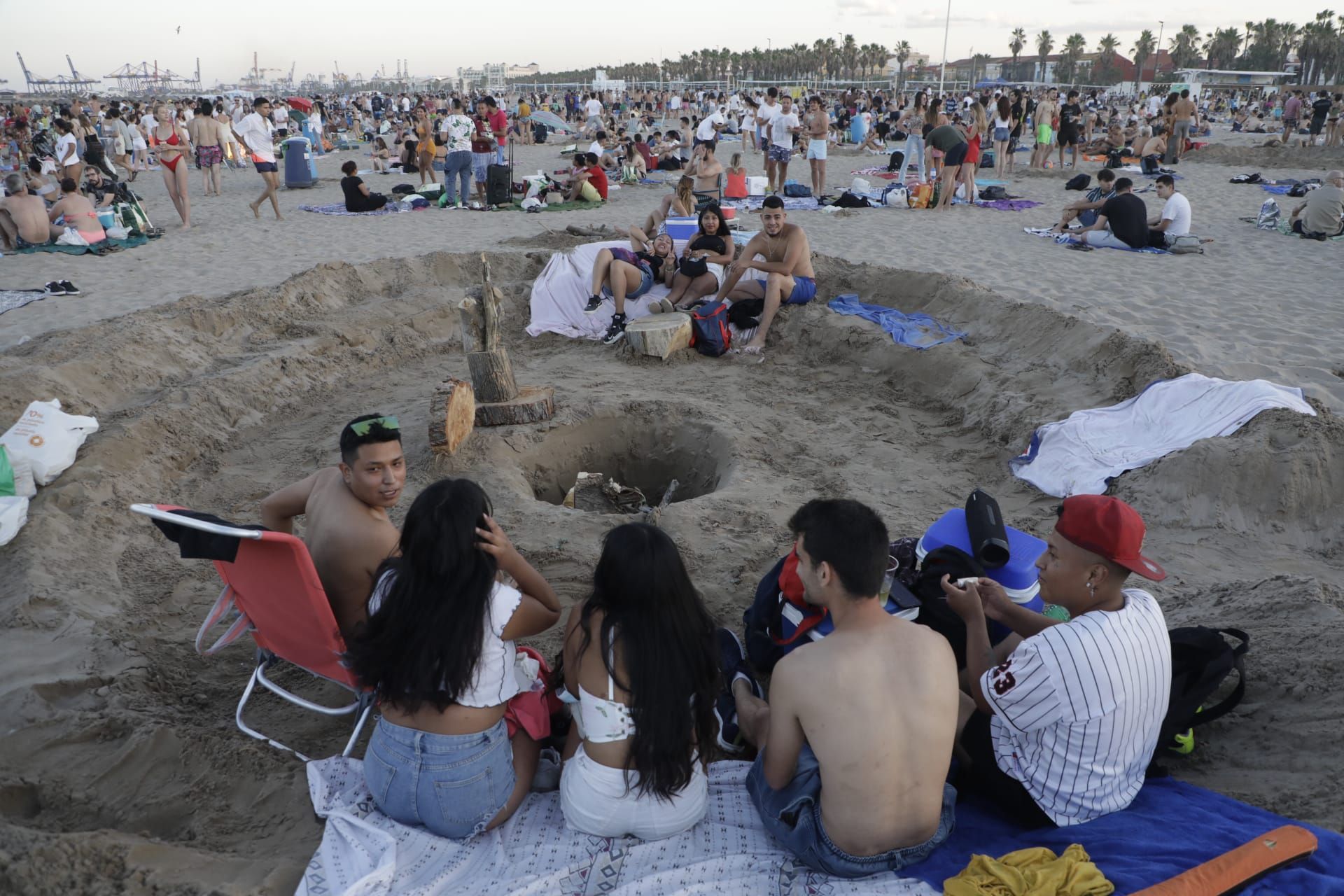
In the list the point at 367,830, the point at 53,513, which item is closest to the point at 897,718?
the point at 367,830

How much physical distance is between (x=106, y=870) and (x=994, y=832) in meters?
2.51

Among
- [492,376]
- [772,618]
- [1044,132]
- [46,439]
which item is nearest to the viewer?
[772,618]

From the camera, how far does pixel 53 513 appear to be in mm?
4367

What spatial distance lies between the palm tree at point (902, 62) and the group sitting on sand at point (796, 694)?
169ft

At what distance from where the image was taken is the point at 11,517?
4.12 meters

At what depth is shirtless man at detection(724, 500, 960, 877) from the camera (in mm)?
2084

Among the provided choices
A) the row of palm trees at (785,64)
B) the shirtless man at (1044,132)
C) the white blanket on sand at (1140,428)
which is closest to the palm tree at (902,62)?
the row of palm trees at (785,64)

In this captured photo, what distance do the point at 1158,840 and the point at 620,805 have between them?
1.47 meters

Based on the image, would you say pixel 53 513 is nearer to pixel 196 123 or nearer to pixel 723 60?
pixel 196 123

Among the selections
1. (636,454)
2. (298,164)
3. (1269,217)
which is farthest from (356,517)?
(298,164)

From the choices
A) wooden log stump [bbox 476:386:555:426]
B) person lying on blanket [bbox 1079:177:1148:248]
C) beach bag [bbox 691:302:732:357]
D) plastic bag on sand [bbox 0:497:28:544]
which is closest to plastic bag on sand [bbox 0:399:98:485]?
plastic bag on sand [bbox 0:497:28:544]

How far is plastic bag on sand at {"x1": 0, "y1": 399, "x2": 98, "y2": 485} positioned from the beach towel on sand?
3.42m

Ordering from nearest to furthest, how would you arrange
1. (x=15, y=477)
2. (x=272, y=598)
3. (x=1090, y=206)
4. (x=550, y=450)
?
(x=272, y=598)
(x=15, y=477)
(x=550, y=450)
(x=1090, y=206)

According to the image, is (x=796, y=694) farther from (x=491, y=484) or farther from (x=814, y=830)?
(x=491, y=484)
